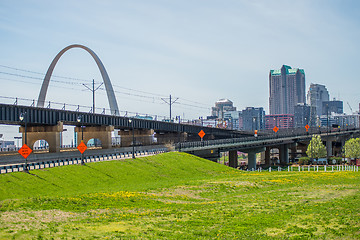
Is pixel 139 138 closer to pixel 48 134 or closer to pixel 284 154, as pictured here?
pixel 48 134

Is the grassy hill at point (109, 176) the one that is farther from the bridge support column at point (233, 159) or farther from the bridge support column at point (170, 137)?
the bridge support column at point (233, 159)

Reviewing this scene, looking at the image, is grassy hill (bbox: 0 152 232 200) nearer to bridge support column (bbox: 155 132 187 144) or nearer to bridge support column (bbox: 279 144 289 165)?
bridge support column (bbox: 155 132 187 144)

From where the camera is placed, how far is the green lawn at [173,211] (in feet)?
77.5

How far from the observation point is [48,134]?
82.2 m

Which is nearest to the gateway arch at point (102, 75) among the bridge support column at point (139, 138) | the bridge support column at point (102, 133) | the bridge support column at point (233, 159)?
the bridge support column at point (139, 138)

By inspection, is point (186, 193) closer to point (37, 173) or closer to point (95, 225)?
point (37, 173)

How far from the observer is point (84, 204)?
3209 cm

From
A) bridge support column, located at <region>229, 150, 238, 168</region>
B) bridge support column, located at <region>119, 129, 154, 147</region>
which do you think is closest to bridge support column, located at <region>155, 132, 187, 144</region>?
bridge support column, located at <region>119, 129, 154, 147</region>

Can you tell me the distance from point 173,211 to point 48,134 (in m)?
56.5

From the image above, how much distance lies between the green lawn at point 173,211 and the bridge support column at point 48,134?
30.4 m

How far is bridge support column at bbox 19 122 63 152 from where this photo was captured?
80125 mm

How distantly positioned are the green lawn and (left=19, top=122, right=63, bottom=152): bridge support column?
30350mm

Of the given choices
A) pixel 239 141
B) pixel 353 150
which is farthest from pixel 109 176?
pixel 353 150

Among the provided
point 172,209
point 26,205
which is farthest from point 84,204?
point 172,209
